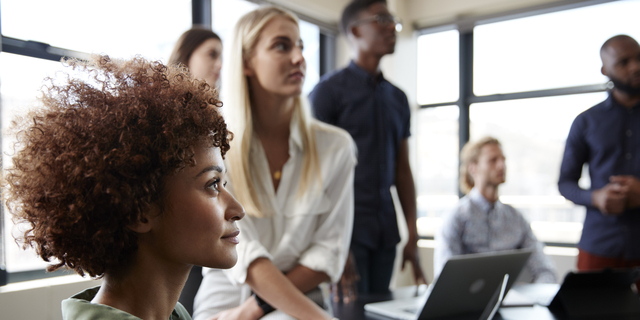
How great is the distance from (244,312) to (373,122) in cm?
140

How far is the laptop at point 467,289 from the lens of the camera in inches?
51.0

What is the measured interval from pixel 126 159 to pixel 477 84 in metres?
4.66

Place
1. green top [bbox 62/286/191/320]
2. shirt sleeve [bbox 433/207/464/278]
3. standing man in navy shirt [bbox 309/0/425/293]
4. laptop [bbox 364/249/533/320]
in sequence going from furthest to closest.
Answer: shirt sleeve [bbox 433/207/464/278], standing man in navy shirt [bbox 309/0/425/293], laptop [bbox 364/249/533/320], green top [bbox 62/286/191/320]

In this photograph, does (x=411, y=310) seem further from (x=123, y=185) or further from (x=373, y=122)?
(x=373, y=122)

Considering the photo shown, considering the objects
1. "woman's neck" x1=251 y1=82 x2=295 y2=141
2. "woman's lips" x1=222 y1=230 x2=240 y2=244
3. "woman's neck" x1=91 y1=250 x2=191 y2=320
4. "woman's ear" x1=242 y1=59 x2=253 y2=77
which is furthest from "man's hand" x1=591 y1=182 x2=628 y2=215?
"woman's neck" x1=91 y1=250 x2=191 y2=320

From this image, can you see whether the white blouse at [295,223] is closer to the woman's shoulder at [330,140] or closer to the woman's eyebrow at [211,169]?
the woman's shoulder at [330,140]

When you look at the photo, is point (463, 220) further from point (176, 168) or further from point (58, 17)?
point (58, 17)

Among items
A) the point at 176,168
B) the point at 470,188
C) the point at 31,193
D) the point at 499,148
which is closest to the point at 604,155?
the point at 499,148

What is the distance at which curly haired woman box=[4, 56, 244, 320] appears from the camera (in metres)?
0.75

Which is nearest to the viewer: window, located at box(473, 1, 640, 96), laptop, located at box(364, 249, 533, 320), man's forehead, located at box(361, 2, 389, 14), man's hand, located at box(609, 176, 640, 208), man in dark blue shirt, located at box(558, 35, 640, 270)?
laptop, located at box(364, 249, 533, 320)

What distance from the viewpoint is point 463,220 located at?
292 centimetres

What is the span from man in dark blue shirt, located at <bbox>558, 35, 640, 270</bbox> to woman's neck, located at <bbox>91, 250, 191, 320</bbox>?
2072 millimetres

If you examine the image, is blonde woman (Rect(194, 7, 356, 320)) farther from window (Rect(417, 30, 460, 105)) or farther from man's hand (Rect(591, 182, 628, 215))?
window (Rect(417, 30, 460, 105))

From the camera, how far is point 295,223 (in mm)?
1521
